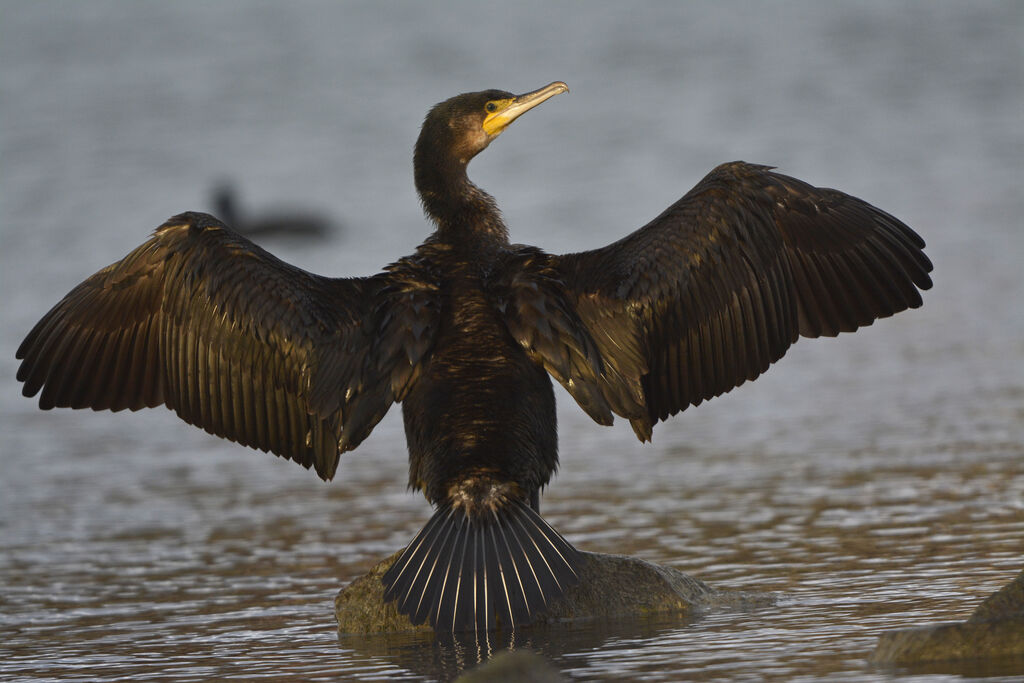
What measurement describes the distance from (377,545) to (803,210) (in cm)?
295

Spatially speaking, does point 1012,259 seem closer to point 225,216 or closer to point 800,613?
point 225,216

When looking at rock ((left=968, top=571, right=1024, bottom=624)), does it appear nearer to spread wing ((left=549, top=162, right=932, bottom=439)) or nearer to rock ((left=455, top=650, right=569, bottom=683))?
rock ((left=455, top=650, right=569, bottom=683))

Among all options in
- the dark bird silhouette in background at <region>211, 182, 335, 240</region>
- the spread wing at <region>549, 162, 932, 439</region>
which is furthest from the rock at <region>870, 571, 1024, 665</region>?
the dark bird silhouette in background at <region>211, 182, 335, 240</region>

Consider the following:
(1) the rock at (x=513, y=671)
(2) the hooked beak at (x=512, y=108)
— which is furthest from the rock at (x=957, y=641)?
(2) the hooked beak at (x=512, y=108)

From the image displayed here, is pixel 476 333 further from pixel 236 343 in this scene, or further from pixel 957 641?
pixel 957 641

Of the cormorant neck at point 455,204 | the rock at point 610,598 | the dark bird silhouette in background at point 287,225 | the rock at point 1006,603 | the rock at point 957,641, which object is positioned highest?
the dark bird silhouette in background at point 287,225

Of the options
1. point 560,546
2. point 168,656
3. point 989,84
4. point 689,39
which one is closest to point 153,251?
point 168,656

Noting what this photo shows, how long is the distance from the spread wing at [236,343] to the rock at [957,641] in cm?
217

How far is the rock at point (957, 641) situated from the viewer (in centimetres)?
477

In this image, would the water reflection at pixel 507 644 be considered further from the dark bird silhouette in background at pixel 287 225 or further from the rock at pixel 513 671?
the dark bird silhouette in background at pixel 287 225

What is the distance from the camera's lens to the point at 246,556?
8.19m

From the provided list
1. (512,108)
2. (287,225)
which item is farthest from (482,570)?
(287,225)

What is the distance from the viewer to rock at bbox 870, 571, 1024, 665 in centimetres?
477

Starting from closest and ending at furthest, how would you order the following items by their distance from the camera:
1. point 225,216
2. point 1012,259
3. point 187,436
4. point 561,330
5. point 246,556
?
1. point 561,330
2. point 246,556
3. point 187,436
4. point 1012,259
5. point 225,216
